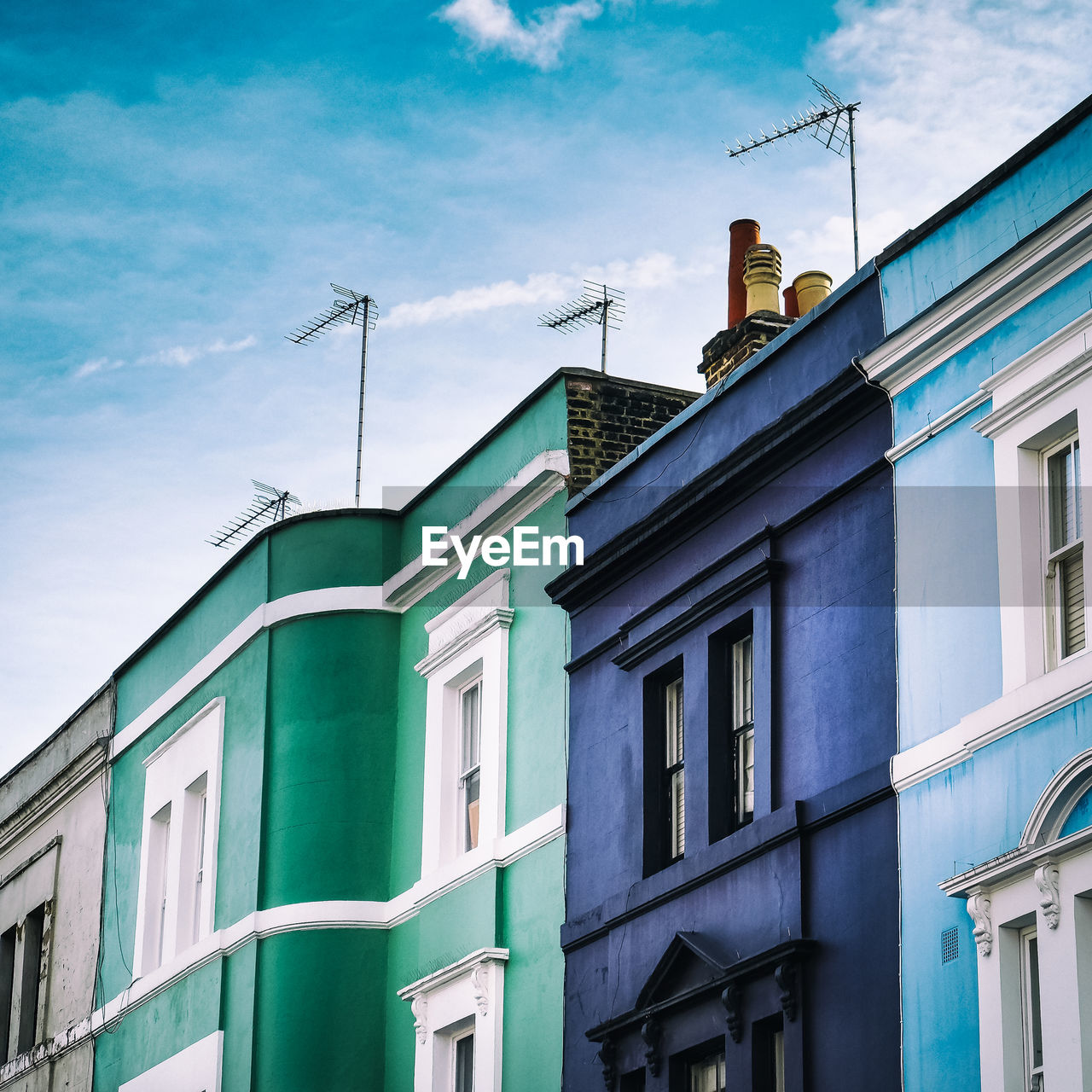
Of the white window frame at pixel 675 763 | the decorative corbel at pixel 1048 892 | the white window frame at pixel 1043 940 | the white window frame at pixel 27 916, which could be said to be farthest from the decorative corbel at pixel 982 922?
the white window frame at pixel 27 916

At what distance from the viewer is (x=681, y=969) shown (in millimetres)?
15812

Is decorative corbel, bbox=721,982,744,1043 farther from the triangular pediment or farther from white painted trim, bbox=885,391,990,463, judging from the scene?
white painted trim, bbox=885,391,990,463

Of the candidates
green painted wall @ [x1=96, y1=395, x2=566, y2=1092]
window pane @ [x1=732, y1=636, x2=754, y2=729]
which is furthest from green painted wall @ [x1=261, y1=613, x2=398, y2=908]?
window pane @ [x1=732, y1=636, x2=754, y2=729]

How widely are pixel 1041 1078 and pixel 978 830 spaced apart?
151cm

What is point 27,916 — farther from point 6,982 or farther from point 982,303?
point 982,303

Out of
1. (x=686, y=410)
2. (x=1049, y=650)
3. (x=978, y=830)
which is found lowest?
(x=978, y=830)

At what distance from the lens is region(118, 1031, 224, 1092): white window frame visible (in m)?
20.8

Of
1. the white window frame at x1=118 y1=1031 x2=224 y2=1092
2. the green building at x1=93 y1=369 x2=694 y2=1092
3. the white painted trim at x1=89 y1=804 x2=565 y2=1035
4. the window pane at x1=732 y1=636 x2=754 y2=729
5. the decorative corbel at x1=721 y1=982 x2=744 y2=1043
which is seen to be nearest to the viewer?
the decorative corbel at x1=721 y1=982 x2=744 y2=1043

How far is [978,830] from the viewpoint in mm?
13109

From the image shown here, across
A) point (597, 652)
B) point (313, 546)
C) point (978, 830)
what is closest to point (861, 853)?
point (978, 830)

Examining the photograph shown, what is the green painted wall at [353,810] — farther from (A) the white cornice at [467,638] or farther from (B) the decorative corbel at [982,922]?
(B) the decorative corbel at [982,922]

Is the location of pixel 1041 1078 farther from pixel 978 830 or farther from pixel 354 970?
pixel 354 970

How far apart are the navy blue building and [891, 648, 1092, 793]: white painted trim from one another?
1.17 ft

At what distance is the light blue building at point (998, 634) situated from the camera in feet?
40.9
